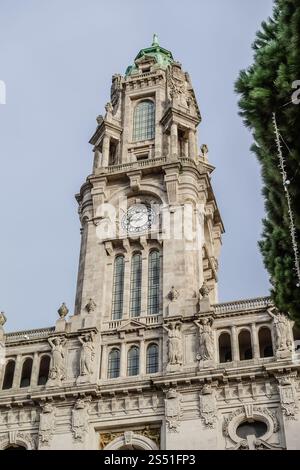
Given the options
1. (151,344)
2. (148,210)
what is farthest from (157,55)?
(151,344)

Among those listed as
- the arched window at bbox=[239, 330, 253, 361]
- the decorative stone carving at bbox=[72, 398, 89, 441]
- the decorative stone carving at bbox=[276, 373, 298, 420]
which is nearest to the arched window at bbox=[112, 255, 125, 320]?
the decorative stone carving at bbox=[72, 398, 89, 441]

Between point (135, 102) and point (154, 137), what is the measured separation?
521 centimetres

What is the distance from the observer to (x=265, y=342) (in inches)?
1554

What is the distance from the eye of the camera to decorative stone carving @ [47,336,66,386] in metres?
38.9

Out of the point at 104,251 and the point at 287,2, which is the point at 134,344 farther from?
the point at 287,2

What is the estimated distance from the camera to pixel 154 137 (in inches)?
2047

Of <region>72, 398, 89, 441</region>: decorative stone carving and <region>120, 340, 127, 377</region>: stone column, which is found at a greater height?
<region>120, 340, 127, 377</region>: stone column

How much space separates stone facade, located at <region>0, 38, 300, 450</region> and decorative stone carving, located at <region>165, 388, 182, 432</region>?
53 millimetres

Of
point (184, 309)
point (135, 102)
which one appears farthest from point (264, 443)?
point (135, 102)

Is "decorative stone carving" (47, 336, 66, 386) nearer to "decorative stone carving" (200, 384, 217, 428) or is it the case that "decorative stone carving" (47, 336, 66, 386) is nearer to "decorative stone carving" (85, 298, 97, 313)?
"decorative stone carving" (85, 298, 97, 313)

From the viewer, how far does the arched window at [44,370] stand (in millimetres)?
41000

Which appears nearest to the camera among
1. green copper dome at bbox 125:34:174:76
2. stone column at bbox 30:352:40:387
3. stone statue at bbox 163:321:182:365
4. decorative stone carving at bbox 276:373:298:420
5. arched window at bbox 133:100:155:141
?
decorative stone carving at bbox 276:373:298:420

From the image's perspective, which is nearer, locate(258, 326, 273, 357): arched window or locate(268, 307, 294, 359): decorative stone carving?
locate(268, 307, 294, 359): decorative stone carving

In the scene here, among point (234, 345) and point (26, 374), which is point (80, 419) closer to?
point (26, 374)
